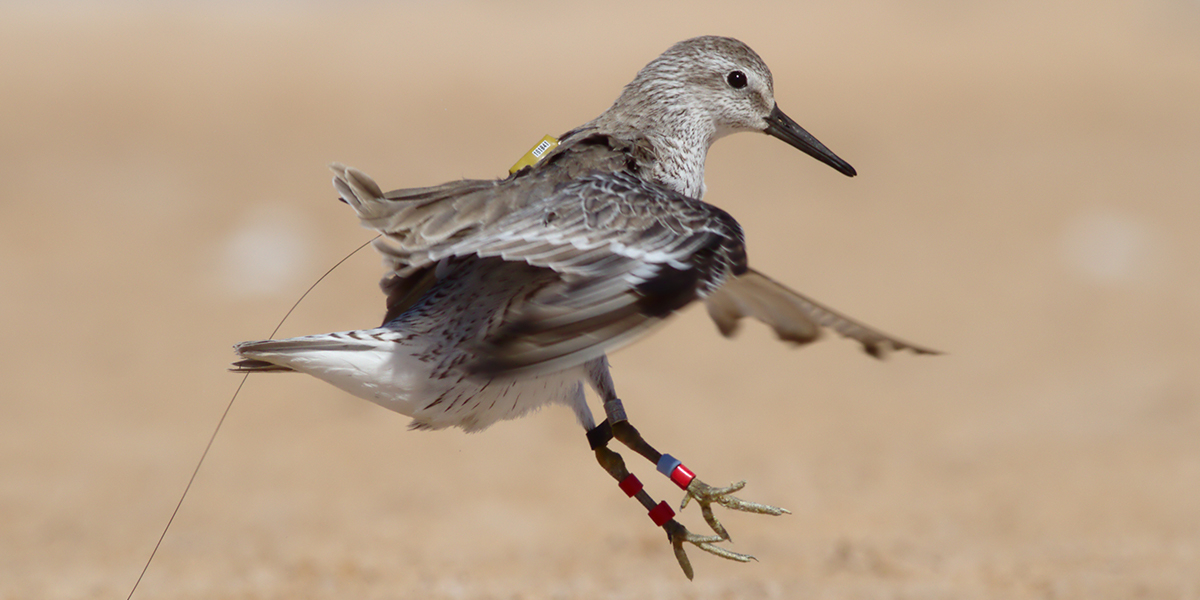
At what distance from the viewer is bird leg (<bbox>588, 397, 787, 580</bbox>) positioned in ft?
15.3

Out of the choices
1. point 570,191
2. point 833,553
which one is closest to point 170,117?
point 833,553

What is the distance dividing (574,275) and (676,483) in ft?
4.11

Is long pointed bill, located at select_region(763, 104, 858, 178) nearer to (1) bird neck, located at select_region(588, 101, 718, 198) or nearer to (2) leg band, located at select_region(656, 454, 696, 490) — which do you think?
(1) bird neck, located at select_region(588, 101, 718, 198)

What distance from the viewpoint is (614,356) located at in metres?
12.7

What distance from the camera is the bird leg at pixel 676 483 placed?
15.3ft

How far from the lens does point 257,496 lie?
35.7 ft

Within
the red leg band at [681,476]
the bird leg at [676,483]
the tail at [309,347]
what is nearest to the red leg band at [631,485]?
the bird leg at [676,483]

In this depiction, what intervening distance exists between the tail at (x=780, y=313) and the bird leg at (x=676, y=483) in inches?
27.8

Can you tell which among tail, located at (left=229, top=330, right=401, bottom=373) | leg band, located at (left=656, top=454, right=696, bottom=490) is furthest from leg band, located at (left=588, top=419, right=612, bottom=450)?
tail, located at (left=229, top=330, right=401, bottom=373)

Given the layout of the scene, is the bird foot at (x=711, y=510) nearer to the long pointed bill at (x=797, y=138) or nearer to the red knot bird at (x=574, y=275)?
the red knot bird at (x=574, y=275)

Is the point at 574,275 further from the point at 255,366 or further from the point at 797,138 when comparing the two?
the point at 797,138

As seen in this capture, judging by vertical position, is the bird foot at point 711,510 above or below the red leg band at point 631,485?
below

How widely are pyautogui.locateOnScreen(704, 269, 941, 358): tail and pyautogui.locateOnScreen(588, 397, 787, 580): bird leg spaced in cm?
71

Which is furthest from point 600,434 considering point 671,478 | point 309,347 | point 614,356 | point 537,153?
point 614,356
